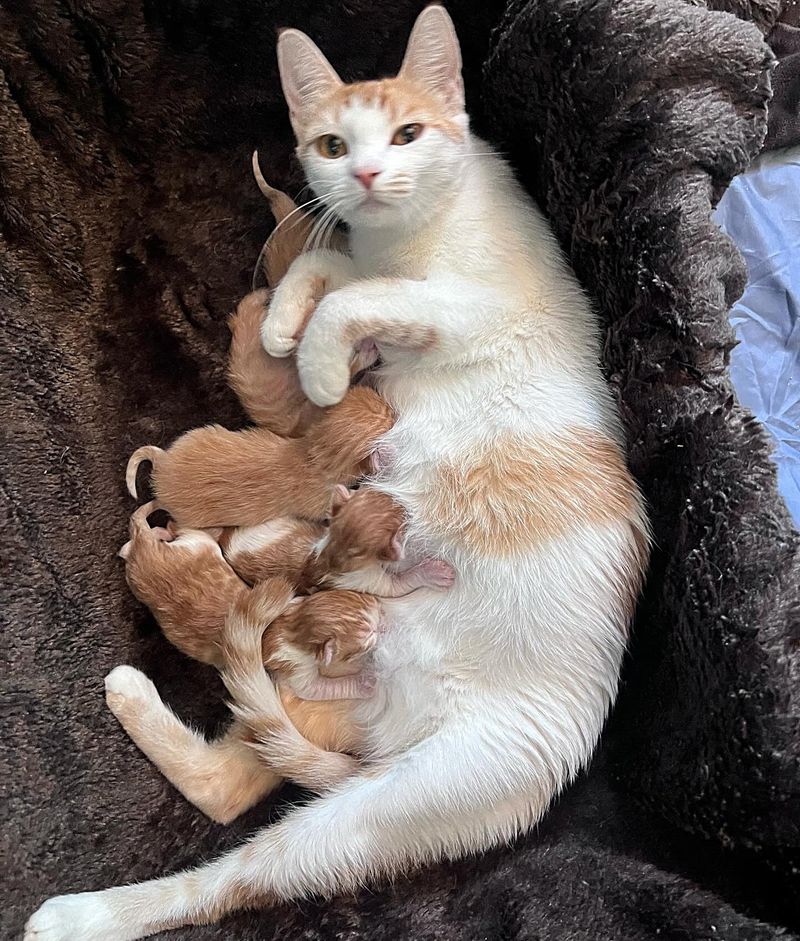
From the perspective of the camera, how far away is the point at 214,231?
142 cm

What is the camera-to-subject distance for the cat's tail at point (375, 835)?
101 cm

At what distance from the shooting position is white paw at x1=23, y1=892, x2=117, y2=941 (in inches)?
39.7

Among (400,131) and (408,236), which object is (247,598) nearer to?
(408,236)

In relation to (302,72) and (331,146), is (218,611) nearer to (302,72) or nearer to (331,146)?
(331,146)

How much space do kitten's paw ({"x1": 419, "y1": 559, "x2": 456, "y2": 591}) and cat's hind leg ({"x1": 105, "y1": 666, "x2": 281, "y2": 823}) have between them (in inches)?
14.6

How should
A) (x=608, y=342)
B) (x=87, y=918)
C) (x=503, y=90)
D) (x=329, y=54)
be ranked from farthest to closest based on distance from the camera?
(x=329, y=54), (x=503, y=90), (x=608, y=342), (x=87, y=918)

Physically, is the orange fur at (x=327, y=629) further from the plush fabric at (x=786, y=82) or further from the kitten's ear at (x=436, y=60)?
the plush fabric at (x=786, y=82)

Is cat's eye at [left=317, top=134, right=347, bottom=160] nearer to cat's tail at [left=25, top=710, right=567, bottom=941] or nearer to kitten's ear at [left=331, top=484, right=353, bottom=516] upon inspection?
kitten's ear at [left=331, top=484, right=353, bottom=516]

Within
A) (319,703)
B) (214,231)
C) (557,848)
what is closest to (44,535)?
(319,703)

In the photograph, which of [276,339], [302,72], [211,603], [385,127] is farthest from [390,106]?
[211,603]

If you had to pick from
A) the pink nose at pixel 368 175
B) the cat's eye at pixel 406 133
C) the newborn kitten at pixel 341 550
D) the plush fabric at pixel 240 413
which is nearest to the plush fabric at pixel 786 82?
the plush fabric at pixel 240 413

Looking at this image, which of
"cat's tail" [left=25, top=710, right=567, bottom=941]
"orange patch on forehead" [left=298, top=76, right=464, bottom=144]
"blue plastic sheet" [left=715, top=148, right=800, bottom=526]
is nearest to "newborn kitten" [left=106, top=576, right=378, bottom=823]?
"cat's tail" [left=25, top=710, right=567, bottom=941]

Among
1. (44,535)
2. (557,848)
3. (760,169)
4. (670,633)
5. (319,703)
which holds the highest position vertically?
(760,169)

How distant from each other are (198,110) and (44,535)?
79 cm
